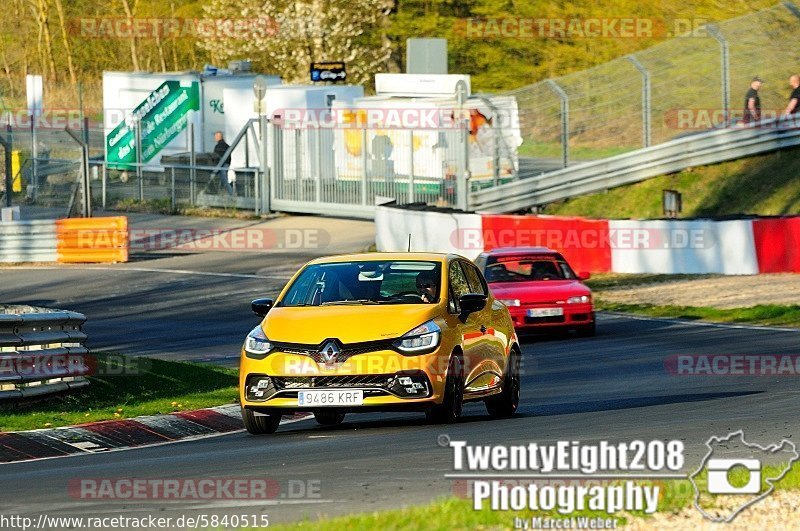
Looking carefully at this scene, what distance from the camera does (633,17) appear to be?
66750mm

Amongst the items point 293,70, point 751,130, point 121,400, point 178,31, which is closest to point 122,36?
point 178,31

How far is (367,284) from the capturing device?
14117 mm

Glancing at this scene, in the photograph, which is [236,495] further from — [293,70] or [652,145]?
[293,70]

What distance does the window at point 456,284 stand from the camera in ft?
45.9

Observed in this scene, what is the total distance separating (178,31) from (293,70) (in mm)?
8545

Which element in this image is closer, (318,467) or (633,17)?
(318,467)

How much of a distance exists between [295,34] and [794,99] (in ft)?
104

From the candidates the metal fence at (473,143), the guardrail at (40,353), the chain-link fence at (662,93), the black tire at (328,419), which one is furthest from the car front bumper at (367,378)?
the chain-link fence at (662,93)

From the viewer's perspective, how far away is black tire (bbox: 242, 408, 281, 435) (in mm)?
13695

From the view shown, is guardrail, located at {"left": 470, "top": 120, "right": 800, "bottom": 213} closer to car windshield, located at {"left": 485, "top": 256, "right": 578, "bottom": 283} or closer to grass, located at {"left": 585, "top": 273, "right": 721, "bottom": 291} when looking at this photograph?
grass, located at {"left": 585, "top": 273, "right": 721, "bottom": 291}

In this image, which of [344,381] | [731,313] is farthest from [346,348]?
[731,313]

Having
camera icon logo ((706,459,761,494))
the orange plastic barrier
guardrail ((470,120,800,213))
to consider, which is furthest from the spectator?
camera icon logo ((706,459,761,494))

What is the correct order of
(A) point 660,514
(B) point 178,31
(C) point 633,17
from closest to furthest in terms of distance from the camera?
(A) point 660,514, (C) point 633,17, (B) point 178,31

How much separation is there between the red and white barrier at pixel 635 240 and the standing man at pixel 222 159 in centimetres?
1089
